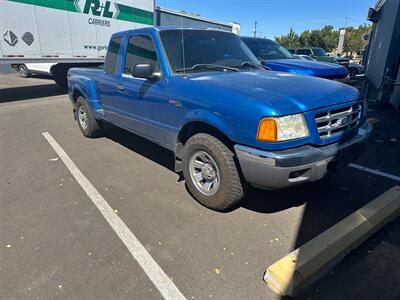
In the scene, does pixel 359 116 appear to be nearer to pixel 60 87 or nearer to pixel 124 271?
pixel 124 271

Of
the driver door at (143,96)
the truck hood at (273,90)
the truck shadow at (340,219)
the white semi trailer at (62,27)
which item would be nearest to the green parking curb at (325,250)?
the truck shadow at (340,219)

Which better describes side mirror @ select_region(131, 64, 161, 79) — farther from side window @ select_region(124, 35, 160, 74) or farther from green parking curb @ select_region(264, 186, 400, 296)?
green parking curb @ select_region(264, 186, 400, 296)

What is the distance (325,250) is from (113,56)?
4.16 m

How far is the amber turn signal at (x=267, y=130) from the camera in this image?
2719 millimetres

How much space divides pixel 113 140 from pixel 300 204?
13.2 feet

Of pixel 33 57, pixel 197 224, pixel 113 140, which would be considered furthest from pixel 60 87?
pixel 197 224

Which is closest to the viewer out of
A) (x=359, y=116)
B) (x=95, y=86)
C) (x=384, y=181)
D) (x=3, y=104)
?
(x=359, y=116)

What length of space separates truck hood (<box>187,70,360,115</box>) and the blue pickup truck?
10 mm

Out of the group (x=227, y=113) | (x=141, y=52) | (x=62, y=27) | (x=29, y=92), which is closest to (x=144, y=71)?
(x=141, y=52)

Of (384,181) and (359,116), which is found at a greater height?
(359,116)

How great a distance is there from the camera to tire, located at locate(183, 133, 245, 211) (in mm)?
3129

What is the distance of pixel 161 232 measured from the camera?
3.13m

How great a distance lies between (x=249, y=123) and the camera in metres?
2.81

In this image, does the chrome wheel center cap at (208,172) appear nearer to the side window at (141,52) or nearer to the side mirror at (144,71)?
the side mirror at (144,71)
